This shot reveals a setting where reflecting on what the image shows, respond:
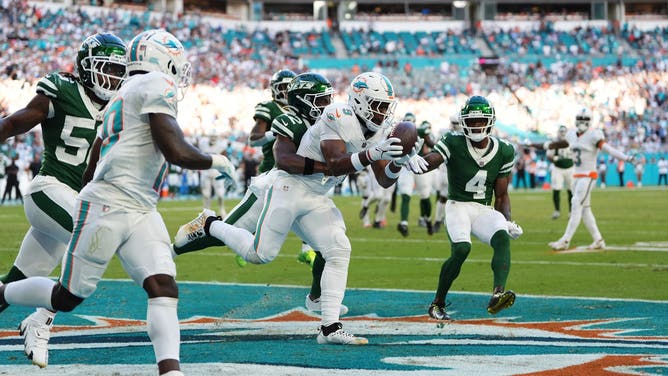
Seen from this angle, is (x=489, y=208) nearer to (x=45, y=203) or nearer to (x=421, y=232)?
(x=45, y=203)

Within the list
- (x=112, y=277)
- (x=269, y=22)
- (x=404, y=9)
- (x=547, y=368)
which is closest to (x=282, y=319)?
(x=547, y=368)

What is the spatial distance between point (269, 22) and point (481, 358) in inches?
2038

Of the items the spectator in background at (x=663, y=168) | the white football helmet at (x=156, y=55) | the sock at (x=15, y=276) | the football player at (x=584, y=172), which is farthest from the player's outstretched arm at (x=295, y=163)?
the spectator in background at (x=663, y=168)

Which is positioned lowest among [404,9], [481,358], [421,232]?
[421,232]

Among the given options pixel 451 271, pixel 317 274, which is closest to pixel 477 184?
pixel 451 271

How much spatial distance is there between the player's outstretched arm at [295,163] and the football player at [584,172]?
7.45 meters

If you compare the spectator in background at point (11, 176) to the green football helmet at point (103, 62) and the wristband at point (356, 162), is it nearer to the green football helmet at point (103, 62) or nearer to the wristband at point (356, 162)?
the green football helmet at point (103, 62)

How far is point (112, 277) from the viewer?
Result: 10.6 meters

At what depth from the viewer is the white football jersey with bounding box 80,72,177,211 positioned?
4832 millimetres

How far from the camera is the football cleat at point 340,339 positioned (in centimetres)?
633

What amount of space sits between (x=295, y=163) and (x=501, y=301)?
1.82 metres

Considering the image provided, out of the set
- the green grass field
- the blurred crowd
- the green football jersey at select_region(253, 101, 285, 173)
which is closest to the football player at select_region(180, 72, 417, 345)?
the green football jersey at select_region(253, 101, 285, 173)

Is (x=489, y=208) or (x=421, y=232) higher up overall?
(x=489, y=208)

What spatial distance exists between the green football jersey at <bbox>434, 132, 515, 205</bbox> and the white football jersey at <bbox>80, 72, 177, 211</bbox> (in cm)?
356
